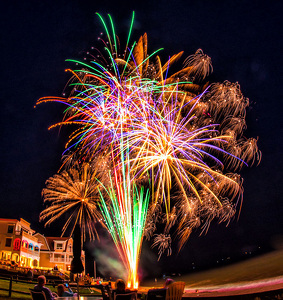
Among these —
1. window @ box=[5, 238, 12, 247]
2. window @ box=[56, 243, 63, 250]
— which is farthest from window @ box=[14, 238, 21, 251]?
window @ box=[56, 243, 63, 250]

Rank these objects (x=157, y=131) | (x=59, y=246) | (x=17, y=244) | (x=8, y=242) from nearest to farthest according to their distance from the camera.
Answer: (x=157, y=131)
(x=8, y=242)
(x=17, y=244)
(x=59, y=246)

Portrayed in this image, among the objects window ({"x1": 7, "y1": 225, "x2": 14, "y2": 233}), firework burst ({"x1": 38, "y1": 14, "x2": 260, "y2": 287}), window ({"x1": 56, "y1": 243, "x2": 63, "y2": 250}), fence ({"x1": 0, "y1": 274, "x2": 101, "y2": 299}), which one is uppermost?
window ({"x1": 56, "y1": 243, "x2": 63, "y2": 250})

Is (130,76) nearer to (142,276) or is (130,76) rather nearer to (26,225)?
(26,225)

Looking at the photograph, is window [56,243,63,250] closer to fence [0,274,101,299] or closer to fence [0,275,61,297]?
fence [0,274,101,299]

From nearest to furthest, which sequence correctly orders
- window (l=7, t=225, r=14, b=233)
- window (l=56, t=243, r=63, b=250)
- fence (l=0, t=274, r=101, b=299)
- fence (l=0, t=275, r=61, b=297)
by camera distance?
fence (l=0, t=274, r=101, b=299), fence (l=0, t=275, r=61, b=297), window (l=7, t=225, r=14, b=233), window (l=56, t=243, r=63, b=250)

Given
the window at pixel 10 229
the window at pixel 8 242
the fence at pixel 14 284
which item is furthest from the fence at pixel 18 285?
the window at pixel 10 229

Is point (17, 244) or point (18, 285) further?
point (17, 244)

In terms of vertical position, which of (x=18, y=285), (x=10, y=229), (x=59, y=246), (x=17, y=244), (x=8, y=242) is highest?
(x=59, y=246)

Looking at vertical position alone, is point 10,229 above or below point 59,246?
below

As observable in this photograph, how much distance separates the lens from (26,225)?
5659 centimetres

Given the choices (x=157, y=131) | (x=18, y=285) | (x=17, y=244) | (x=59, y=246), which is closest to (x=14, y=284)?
(x=18, y=285)

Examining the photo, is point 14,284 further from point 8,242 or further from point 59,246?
point 59,246

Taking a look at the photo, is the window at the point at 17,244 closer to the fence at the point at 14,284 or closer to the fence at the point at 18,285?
the fence at the point at 18,285

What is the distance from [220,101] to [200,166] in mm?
4160
